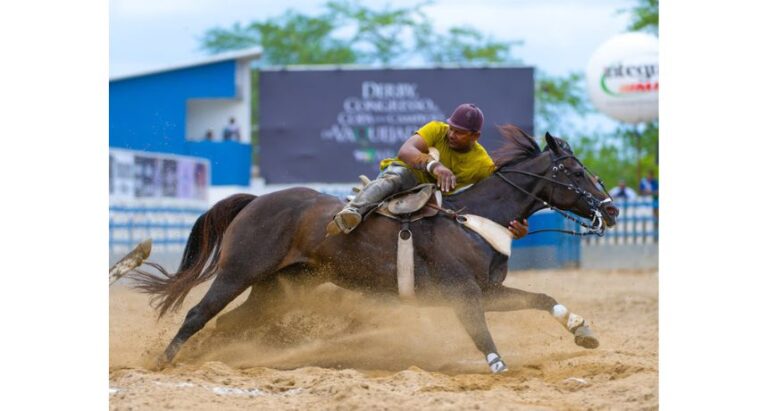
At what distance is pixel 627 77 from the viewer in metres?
23.8

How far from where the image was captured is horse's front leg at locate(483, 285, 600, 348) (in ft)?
27.0

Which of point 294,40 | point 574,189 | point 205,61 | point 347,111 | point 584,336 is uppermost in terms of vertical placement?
point 294,40

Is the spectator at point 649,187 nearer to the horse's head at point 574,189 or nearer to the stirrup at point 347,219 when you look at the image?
the horse's head at point 574,189

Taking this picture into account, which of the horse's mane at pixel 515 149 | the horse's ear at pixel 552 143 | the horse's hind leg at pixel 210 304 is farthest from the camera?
the horse's mane at pixel 515 149

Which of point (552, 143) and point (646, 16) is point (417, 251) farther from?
point (646, 16)

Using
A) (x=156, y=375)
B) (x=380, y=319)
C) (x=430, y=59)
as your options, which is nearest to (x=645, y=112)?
(x=380, y=319)

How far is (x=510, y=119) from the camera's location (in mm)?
23156

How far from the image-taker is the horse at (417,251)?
8.30 metres

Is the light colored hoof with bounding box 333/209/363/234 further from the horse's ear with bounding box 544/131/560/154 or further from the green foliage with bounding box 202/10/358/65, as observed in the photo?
the green foliage with bounding box 202/10/358/65

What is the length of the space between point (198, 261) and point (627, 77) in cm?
1644

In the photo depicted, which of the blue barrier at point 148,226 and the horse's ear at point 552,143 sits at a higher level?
the horse's ear at point 552,143

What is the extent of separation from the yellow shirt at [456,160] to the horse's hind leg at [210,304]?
1405 mm

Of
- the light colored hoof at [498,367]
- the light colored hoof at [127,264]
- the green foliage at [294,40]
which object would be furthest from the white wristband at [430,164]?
the green foliage at [294,40]

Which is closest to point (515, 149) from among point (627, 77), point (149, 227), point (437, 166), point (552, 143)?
point (552, 143)
